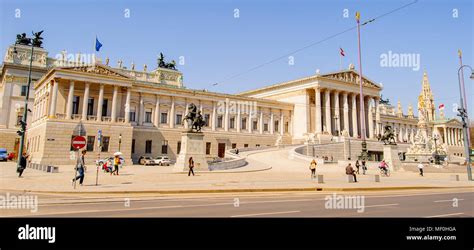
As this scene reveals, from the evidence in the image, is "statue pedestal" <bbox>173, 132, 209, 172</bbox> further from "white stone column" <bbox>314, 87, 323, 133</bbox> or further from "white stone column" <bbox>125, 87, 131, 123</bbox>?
"white stone column" <bbox>314, 87, 323, 133</bbox>

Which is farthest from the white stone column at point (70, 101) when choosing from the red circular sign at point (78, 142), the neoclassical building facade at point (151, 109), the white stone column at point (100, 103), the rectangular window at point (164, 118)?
the red circular sign at point (78, 142)

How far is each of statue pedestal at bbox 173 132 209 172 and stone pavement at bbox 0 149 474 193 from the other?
6.10 feet

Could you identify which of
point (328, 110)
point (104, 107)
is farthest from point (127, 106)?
point (328, 110)

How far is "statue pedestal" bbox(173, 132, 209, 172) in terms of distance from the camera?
3088cm

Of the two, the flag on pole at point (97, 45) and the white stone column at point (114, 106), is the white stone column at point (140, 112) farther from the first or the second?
the flag on pole at point (97, 45)

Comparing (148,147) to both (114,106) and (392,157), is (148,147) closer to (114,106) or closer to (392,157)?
(114,106)

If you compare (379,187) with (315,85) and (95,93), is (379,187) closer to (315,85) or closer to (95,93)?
(95,93)

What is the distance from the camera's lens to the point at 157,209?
36.3 ft

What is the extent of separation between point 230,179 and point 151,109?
37.8 m

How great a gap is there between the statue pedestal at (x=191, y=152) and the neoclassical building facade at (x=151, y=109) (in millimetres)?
22094

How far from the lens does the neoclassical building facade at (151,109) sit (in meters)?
48.9

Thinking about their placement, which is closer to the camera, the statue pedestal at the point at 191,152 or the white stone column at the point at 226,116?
the statue pedestal at the point at 191,152

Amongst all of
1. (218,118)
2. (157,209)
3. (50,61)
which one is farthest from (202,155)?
(50,61)
